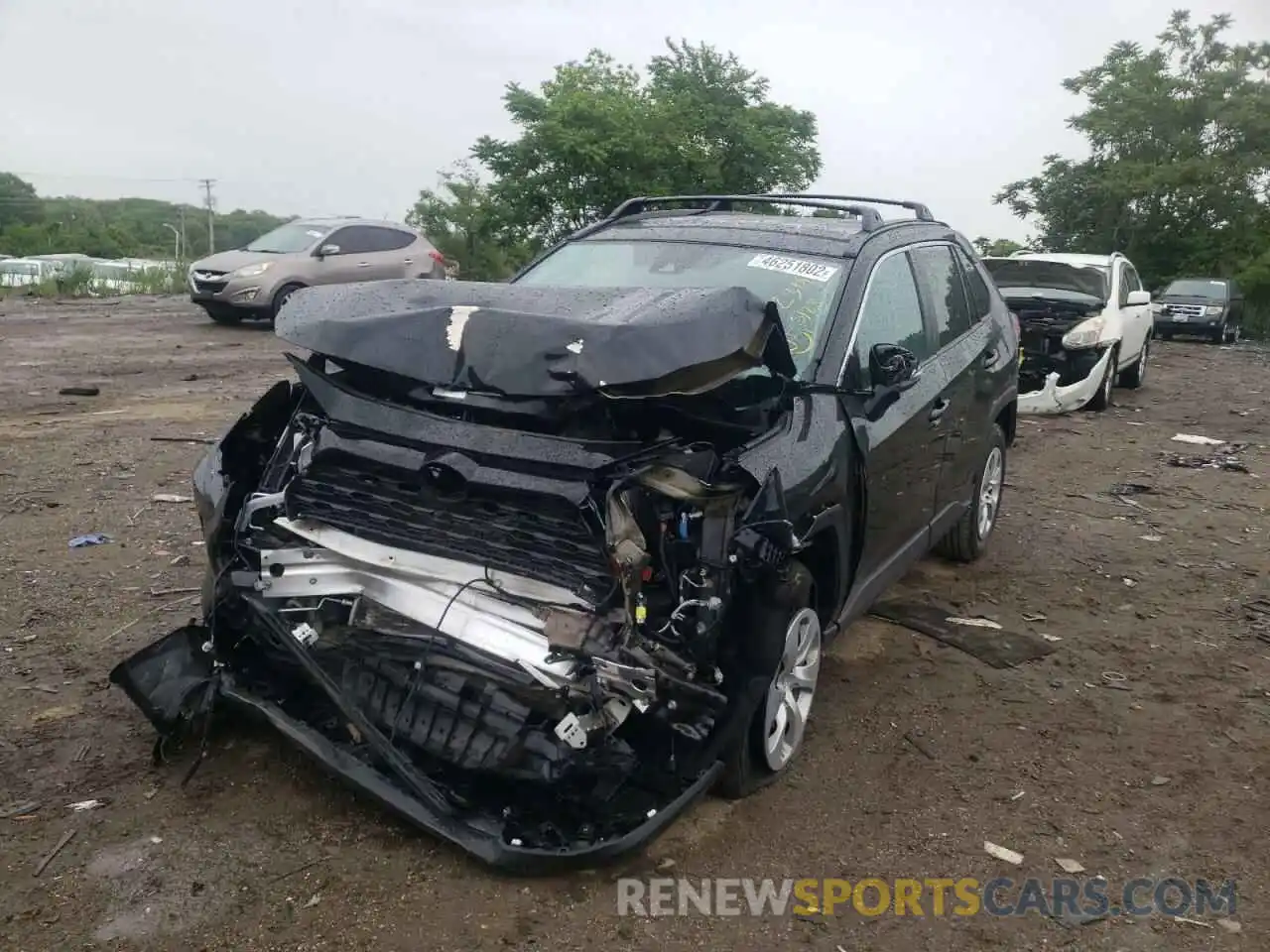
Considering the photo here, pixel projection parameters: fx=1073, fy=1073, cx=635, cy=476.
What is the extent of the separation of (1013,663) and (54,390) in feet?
29.6

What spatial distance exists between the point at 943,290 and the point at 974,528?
1.44 m

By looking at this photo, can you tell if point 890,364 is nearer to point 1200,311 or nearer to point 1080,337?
point 1080,337

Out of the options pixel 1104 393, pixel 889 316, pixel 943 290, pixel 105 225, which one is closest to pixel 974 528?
pixel 943 290

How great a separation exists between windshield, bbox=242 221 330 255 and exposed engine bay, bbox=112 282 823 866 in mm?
13172

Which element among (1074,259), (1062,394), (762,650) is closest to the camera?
(762,650)

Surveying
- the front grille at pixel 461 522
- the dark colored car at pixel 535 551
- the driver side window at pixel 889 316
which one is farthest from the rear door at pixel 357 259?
the front grille at pixel 461 522

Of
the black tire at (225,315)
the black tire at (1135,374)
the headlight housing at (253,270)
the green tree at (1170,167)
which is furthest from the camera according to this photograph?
the green tree at (1170,167)

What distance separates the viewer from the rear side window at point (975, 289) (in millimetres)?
5730

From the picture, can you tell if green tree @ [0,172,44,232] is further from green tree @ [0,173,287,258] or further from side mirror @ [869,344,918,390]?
side mirror @ [869,344,918,390]

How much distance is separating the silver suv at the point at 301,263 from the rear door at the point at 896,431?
438 inches

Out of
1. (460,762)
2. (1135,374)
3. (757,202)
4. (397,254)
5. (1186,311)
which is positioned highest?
(757,202)

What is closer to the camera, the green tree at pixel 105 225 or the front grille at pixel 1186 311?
the front grille at pixel 1186 311

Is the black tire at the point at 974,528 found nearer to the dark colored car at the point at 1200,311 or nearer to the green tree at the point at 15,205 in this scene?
the dark colored car at the point at 1200,311

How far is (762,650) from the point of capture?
3.30m
